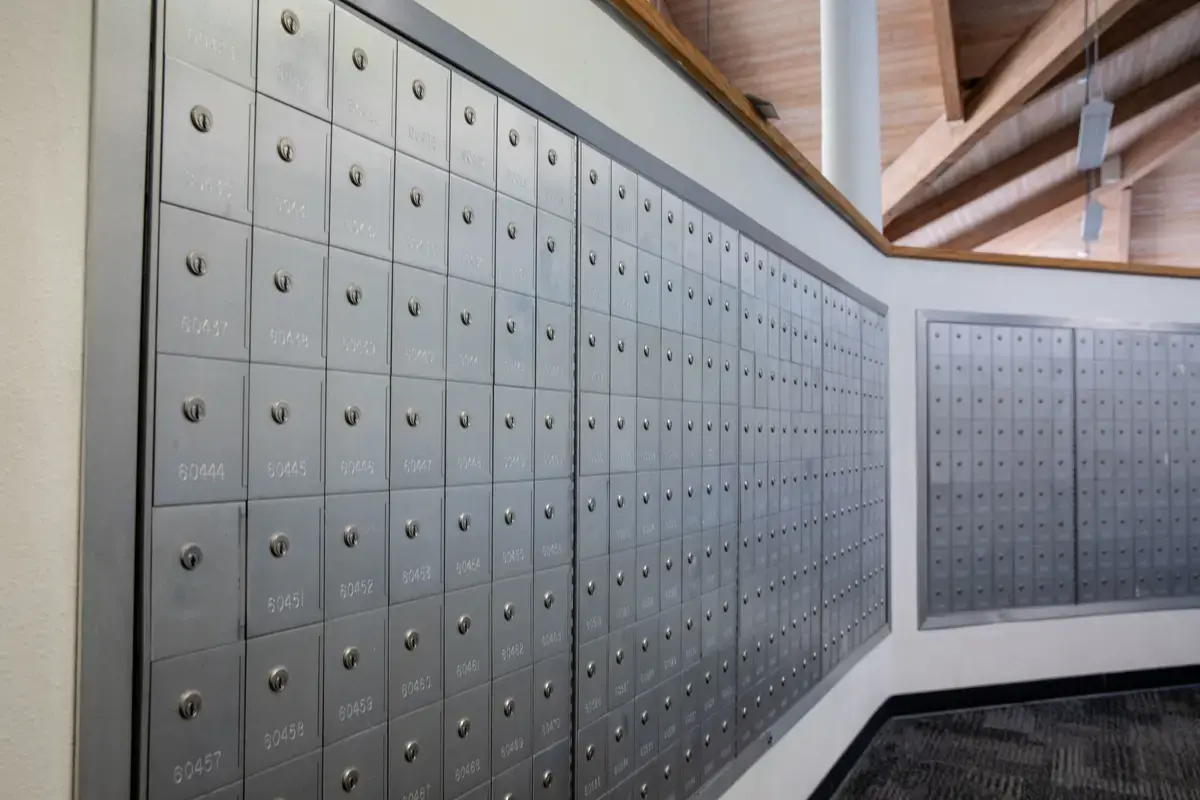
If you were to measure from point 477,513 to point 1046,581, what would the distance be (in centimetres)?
292

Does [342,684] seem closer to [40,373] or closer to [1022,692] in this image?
[40,373]

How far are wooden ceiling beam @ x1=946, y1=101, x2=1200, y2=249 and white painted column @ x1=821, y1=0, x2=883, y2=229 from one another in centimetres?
364

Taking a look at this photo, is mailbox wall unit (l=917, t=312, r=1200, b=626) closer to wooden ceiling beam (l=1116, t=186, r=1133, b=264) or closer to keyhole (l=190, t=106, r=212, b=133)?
keyhole (l=190, t=106, r=212, b=133)

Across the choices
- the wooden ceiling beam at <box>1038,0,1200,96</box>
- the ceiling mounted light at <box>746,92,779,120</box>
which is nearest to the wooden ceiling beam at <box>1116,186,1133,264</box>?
the wooden ceiling beam at <box>1038,0,1200,96</box>

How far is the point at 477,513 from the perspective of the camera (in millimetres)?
989

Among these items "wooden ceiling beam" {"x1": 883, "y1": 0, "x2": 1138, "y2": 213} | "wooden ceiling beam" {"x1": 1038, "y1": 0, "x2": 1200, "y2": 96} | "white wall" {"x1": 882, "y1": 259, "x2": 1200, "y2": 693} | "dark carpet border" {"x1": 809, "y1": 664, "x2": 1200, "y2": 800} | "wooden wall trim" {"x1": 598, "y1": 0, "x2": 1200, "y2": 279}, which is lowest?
"dark carpet border" {"x1": 809, "y1": 664, "x2": 1200, "y2": 800}

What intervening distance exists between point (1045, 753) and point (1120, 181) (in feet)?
18.1

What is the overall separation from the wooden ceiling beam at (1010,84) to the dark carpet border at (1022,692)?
268cm

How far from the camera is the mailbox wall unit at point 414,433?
68cm

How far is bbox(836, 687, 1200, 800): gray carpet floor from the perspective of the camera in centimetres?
246

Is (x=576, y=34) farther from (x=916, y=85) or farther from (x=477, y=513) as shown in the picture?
(x=916, y=85)

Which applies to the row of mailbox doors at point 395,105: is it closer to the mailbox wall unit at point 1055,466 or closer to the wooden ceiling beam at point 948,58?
the mailbox wall unit at point 1055,466

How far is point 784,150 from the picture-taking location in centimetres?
199

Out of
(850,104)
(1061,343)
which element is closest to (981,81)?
(850,104)
